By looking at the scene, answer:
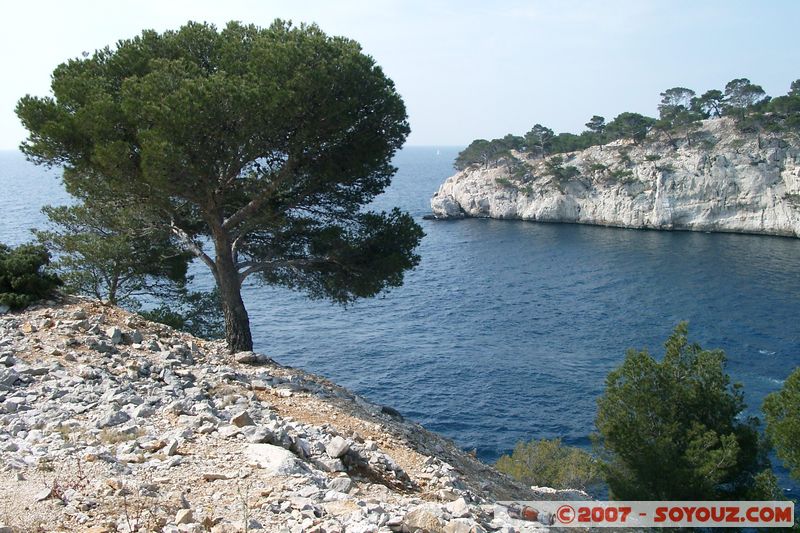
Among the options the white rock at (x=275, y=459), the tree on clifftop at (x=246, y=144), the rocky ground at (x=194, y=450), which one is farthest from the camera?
the tree on clifftop at (x=246, y=144)

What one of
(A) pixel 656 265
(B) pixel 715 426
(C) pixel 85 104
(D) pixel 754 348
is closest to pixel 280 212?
(C) pixel 85 104

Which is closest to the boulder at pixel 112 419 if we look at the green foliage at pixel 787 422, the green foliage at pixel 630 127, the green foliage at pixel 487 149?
the green foliage at pixel 787 422

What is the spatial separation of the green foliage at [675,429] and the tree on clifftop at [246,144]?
25.5 ft

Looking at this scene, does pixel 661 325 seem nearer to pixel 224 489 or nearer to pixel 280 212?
pixel 280 212

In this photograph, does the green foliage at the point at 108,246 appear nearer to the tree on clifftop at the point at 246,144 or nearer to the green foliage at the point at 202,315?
the tree on clifftop at the point at 246,144

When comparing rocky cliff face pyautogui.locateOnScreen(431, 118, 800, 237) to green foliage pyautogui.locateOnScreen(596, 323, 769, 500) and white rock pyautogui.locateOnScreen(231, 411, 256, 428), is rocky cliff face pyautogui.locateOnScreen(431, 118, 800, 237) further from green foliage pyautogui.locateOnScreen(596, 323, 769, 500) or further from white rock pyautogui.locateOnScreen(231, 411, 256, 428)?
white rock pyautogui.locateOnScreen(231, 411, 256, 428)

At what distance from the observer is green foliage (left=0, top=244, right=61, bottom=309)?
1667 centimetres

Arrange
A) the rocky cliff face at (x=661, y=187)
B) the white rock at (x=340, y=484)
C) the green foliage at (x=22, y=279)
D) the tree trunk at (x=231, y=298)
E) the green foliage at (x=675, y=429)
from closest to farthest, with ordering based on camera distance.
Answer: the white rock at (x=340, y=484), the green foliage at (x=22, y=279), the green foliage at (x=675, y=429), the tree trunk at (x=231, y=298), the rocky cliff face at (x=661, y=187)

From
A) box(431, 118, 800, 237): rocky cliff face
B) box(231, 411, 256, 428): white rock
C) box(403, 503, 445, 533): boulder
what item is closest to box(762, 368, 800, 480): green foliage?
box(403, 503, 445, 533): boulder

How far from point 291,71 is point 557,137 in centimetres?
10998

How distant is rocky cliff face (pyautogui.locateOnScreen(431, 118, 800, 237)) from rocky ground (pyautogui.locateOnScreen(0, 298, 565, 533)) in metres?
84.0

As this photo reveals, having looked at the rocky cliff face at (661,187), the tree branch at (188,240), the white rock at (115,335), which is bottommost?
the white rock at (115,335)

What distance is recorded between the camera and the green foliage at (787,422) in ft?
52.7

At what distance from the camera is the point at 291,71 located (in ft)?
49.1
